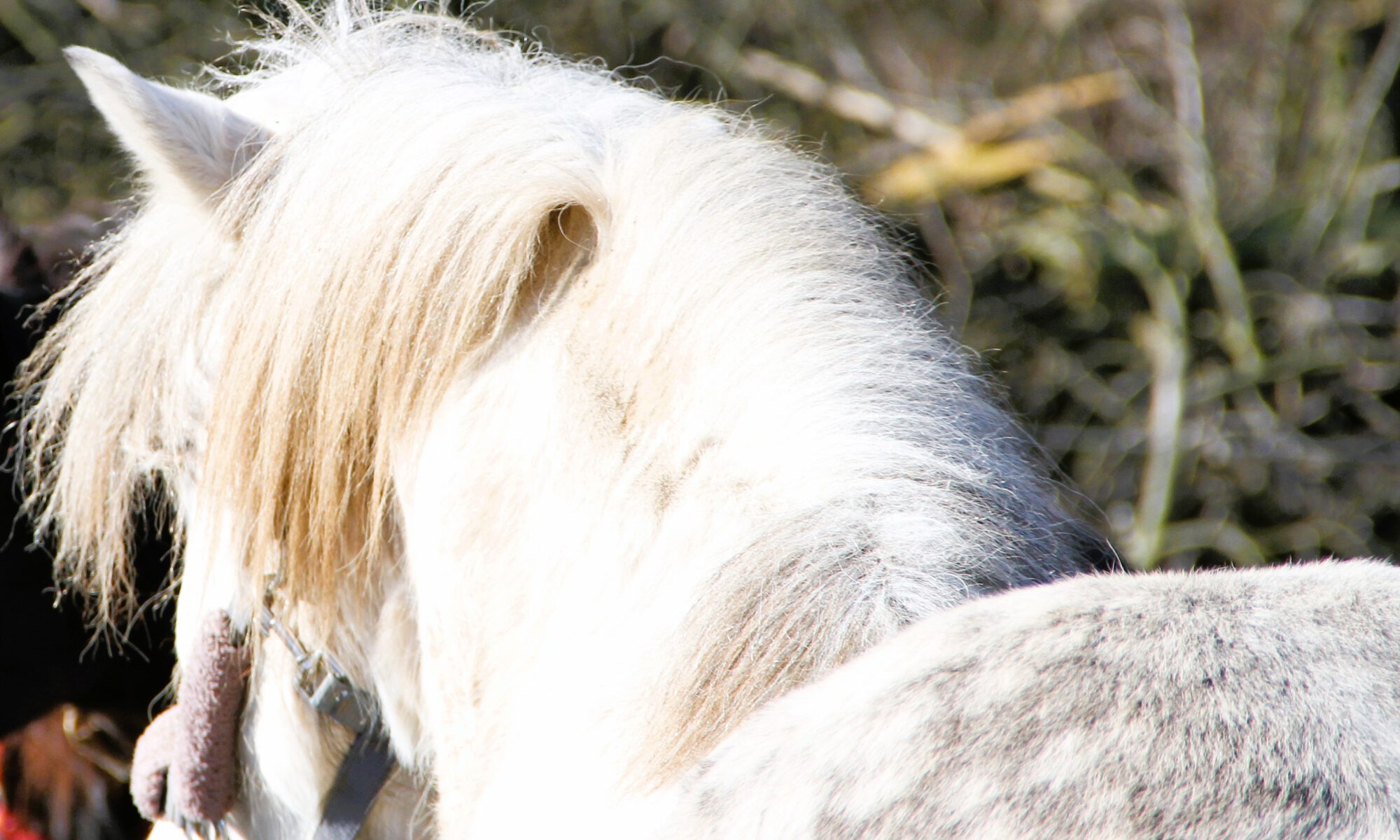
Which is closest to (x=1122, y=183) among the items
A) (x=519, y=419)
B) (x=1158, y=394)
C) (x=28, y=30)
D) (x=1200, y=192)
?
(x=1200, y=192)

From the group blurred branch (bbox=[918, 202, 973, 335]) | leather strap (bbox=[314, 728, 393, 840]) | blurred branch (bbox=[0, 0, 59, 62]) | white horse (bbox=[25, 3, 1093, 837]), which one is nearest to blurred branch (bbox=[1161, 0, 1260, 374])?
blurred branch (bbox=[918, 202, 973, 335])

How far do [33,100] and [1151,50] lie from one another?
3.11m

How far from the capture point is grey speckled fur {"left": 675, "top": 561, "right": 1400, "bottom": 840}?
39cm

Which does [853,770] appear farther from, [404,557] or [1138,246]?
[1138,246]

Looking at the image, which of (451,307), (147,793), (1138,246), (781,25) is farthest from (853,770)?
(781,25)

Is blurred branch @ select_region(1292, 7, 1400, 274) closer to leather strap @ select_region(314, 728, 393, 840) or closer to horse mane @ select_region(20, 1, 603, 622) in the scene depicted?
horse mane @ select_region(20, 1, 603, 622)

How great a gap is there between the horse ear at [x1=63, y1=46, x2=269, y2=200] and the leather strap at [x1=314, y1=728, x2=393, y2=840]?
0.45 meters

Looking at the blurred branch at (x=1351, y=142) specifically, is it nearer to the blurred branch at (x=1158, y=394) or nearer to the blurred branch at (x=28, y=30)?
the blurred branch at (x=1158, y=394)

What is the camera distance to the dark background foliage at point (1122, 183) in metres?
2.50

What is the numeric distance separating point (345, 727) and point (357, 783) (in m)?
0.05

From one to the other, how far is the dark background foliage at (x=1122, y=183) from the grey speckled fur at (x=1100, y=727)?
1978mm

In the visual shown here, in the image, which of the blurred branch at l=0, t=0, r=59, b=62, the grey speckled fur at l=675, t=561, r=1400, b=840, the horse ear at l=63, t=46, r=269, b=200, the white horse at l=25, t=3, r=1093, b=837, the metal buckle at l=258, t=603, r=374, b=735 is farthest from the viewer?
the blurred branch at l=0, t=0, r=59, b=62

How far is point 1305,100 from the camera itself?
264 centimetres

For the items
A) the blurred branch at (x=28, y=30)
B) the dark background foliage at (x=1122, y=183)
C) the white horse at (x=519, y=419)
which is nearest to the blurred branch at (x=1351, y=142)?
the dark background foliage at (x=1122, y=183)
